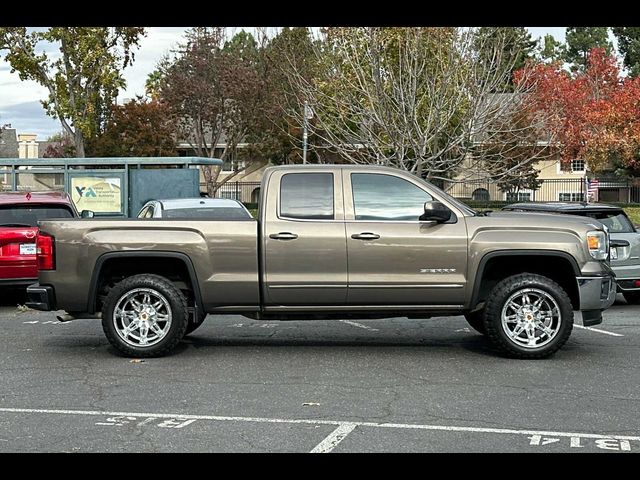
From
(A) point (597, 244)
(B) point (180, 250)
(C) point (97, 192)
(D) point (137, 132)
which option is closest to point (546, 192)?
(D) point (137, 132)

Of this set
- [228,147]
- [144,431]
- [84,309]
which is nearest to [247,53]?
[228,147]

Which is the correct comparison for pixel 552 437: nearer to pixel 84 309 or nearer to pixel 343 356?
pixel 343 356

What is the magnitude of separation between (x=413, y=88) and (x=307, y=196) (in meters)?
13.7

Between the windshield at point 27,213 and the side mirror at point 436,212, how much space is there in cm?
649

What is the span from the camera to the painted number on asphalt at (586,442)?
6.00 meters

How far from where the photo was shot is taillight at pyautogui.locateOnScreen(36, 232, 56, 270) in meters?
9.29

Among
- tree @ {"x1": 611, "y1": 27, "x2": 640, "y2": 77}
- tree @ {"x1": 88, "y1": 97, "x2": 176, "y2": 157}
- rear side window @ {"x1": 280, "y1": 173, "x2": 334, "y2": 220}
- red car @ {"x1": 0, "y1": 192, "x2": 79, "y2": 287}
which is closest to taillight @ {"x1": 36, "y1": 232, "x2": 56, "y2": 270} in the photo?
rear side window @ {"x1": 280, "y1": 173, "x2": 334, "y2": 220}

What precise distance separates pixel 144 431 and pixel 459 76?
61.0ft

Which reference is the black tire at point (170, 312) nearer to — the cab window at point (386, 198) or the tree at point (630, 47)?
the cab window at point (386, 198)
